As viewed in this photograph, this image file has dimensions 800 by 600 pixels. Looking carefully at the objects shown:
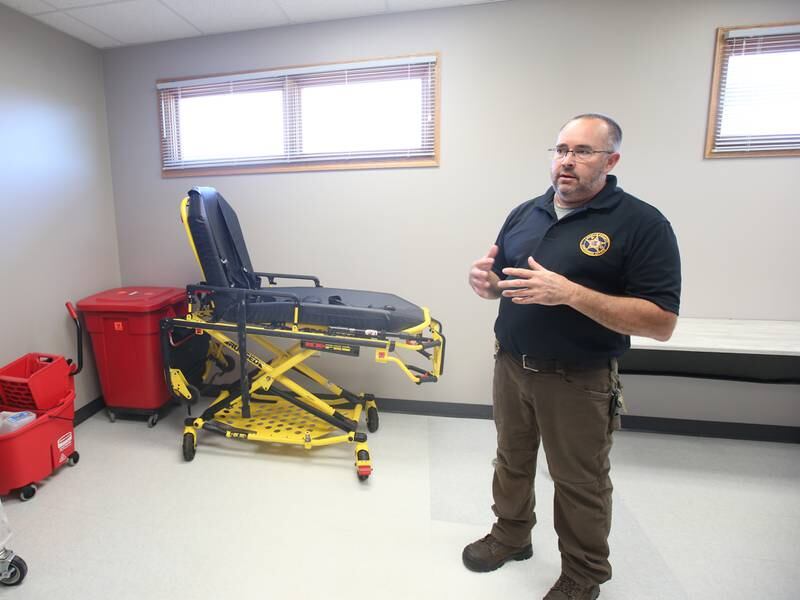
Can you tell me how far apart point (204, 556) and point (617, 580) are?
1687 millimetres

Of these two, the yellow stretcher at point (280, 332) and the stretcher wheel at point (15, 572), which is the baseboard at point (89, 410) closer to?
the yellow stretcher at point (280, 332)

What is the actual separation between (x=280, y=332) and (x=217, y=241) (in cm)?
65

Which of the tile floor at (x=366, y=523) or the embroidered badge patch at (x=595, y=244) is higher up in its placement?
the embroidered badge patch at (x=595, y=244)

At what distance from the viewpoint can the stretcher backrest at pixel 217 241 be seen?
2.23m

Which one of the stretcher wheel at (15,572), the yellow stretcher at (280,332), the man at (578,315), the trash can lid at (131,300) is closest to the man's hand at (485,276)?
the man at (578,315)

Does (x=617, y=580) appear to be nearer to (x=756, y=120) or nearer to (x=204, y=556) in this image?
(x=204, y=556)

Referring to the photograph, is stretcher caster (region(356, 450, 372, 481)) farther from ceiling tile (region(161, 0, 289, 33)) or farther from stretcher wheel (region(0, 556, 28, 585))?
ceiling tile (region(161, 0, 289, 33))

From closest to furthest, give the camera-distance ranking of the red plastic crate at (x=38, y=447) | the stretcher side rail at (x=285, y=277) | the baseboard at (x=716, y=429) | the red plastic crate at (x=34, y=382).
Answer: the red plastic crate at (x=38, y=447), the red plastic crate at (x=34, y=382), the baseboard at (x=716, y=429), the stretcher side rail at (x=285, y=277)

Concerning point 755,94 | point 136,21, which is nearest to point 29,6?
point 136,21

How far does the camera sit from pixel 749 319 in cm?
256

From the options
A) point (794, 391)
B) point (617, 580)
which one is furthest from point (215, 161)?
point (794, 391)

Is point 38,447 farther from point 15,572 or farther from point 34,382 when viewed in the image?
point 15,572

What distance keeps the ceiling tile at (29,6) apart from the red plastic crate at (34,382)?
6.56ft

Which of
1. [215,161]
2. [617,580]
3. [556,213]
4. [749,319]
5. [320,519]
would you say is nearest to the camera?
[556,213]
